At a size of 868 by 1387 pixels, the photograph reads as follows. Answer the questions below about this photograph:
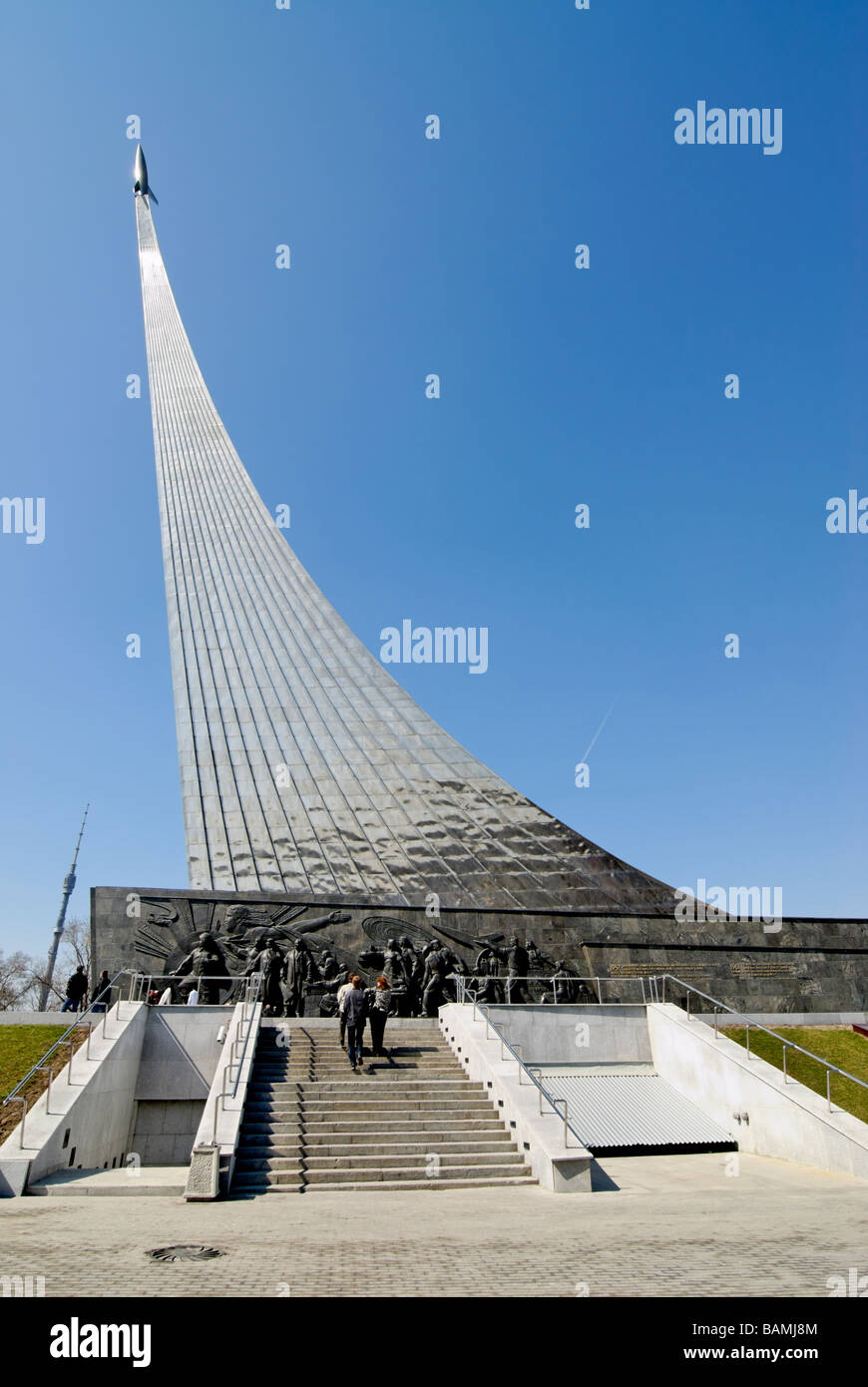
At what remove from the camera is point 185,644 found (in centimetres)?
1605

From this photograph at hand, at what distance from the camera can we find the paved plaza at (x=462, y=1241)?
7.90 ft

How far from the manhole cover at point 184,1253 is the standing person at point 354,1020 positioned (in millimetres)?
3908

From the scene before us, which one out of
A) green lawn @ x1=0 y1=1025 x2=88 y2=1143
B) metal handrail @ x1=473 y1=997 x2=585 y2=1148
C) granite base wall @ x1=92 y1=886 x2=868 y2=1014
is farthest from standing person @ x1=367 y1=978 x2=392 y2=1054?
granite base wall @ x1=92 y1=886 x2=868 y2=1014

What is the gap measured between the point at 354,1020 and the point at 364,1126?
100 centimetres

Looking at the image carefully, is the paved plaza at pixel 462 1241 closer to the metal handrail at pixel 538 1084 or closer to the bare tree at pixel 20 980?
the metal handrail at pixel 538 1084

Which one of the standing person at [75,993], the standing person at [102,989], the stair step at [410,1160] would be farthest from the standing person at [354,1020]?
the standing person at [75,993]

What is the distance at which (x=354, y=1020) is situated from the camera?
695 centimetres

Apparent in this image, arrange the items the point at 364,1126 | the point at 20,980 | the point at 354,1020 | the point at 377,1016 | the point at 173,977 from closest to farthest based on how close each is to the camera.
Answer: the point at 364,1126
the point at 354,1020
the point at 377,1016
the point at 173,977
the point at 20,980

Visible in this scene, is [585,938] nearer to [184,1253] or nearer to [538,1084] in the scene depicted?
[538,1084]

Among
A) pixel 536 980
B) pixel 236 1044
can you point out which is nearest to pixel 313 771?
pixel 536 980

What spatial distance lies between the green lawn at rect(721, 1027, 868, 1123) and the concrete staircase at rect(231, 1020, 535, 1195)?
311 cm

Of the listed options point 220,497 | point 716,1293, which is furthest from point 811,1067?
point 220,497

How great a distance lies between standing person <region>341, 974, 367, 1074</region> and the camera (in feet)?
22.8
